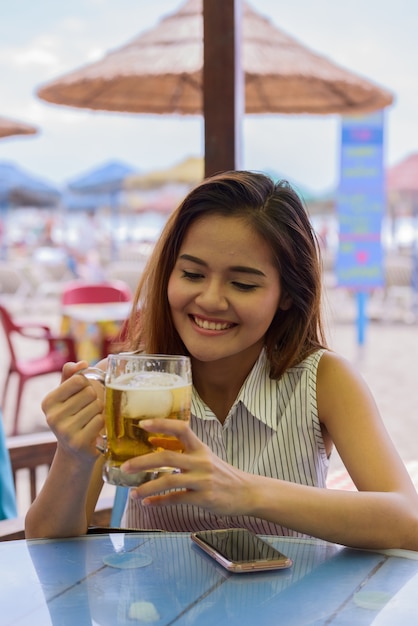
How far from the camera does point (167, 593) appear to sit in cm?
106

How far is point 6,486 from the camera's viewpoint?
200cm

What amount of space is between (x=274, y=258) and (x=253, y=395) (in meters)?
0.29

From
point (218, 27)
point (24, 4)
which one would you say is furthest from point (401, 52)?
point (218, 27)

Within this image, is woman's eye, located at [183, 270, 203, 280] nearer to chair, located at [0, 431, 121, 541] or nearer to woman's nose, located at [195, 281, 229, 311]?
woman's nose, located at [195, 281, 229, 311]

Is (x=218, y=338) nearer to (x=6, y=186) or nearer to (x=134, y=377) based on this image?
(x=134, y=377)

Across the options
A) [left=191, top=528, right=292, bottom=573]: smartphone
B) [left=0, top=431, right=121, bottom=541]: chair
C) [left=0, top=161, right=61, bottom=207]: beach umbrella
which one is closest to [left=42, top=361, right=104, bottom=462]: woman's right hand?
[left=191, top=528, right=292, bottom=573]: smartphone

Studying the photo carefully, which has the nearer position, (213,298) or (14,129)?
(213,298)

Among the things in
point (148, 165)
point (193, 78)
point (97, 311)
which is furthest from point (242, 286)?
point (148, 165)

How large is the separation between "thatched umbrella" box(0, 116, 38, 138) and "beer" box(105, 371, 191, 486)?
550 centimetres

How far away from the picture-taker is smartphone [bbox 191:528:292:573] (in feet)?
3.67

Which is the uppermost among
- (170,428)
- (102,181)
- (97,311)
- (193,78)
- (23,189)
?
(193,78)

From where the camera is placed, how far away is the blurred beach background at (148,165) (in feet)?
38.0

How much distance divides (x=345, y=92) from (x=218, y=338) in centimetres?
395

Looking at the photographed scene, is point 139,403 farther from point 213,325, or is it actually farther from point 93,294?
point 93,294
